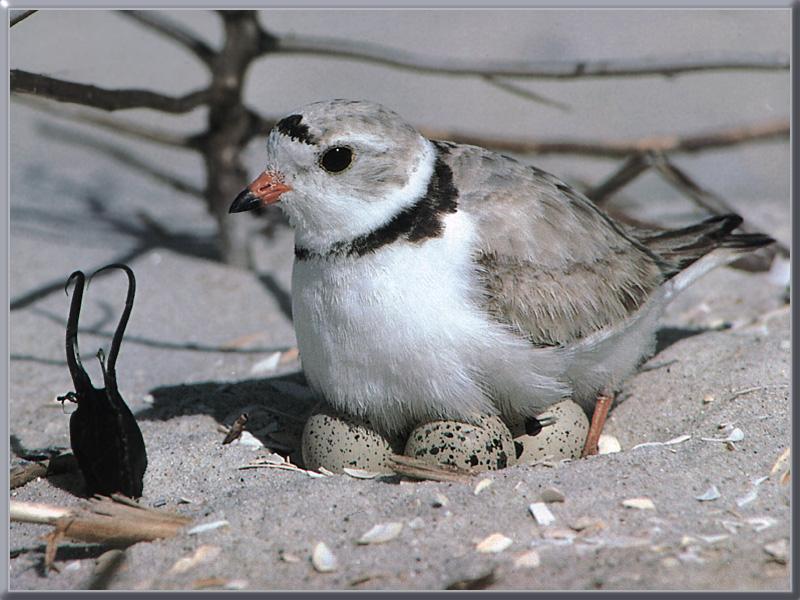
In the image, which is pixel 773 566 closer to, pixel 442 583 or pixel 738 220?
pixel 442 583

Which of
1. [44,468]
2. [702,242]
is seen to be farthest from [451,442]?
[702,242]

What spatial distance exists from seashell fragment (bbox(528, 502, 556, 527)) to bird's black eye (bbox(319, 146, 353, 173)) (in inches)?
45.1

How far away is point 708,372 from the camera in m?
3.74

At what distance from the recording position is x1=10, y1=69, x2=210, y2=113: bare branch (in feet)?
11.2

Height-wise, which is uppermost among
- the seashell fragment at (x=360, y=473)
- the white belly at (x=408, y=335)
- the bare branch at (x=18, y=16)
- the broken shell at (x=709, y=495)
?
the bare branch at (x=18, y=16)

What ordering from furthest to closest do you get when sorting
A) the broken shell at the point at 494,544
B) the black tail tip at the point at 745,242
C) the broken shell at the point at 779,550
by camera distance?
the black tail tip at the point at 745,242 → the broken shell at the point at 494,544 → the broken shell at the point at 779,550

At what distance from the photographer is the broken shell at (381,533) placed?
262 centimetres

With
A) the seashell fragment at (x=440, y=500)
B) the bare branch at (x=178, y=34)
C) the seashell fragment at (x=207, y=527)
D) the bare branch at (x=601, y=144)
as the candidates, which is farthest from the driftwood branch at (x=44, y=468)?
the bare branch at (x=601, y=144)

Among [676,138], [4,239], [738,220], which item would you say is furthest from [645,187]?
[4,239]

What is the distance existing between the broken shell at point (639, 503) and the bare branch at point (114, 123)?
10.8 ft

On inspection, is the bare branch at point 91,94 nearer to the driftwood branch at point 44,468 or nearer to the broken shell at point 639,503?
the driftwood branch at point 44,468

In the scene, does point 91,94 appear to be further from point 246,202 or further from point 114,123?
point 114,123

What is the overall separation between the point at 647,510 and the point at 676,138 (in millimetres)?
3203

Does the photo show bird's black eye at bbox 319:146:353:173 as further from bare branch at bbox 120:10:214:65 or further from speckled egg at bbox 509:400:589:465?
bare branch at bbox 120:10:214:65
